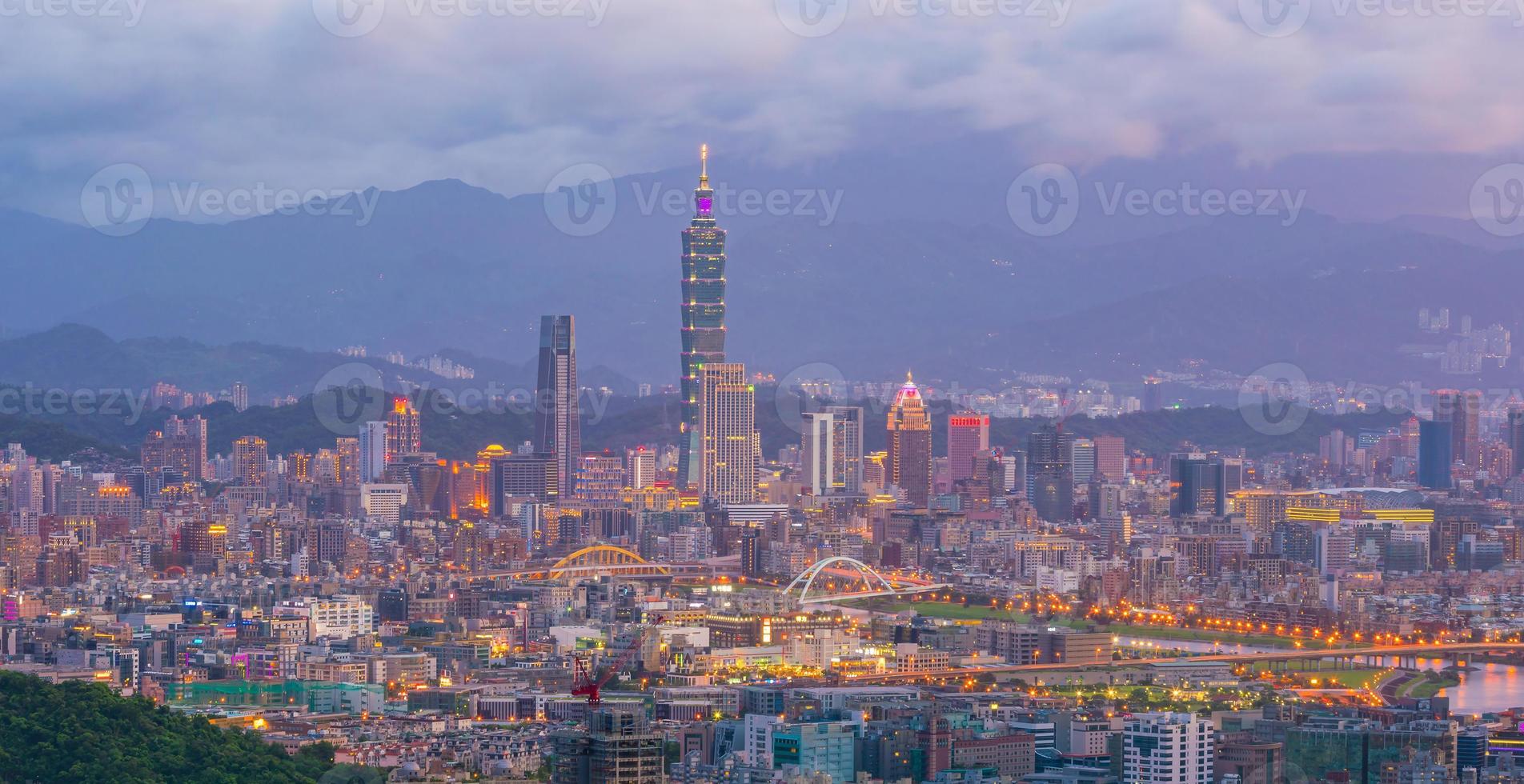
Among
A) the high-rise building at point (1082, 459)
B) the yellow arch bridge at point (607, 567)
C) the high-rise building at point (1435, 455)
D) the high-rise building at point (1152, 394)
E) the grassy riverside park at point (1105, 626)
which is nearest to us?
the grassy riverside park at point (1105, 626)

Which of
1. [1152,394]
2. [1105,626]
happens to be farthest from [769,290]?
[1105,626]

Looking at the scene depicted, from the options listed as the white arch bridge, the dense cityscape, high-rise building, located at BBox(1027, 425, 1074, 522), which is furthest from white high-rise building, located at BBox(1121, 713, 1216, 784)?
high-rise building, located at BBox(1027, 425, 1074, 522)

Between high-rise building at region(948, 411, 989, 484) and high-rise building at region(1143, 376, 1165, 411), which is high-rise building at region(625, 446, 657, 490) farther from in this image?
high-rise building at region(1143, 376, 1165, 411)

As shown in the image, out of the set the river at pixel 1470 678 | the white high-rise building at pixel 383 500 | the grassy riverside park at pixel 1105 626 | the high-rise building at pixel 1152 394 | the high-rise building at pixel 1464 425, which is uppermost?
the high-rise building at pixel 1152 394

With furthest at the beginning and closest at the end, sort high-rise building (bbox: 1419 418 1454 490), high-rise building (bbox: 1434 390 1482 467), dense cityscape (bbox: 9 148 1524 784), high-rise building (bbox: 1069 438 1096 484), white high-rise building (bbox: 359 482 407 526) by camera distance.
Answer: high-rise building (bbox: 1434 390 1482 467) → high-rise building (bbox: 1069 438 1096 484) → high-rise building (bbox: 1419 418 1454 490) → white high-rise building (bbox: 359 482 407 526) → dense cityscape (bbox: 9 148 1524 784)

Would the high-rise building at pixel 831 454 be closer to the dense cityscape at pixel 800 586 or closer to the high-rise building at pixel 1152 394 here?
the dense cityscape at pixel 800 586

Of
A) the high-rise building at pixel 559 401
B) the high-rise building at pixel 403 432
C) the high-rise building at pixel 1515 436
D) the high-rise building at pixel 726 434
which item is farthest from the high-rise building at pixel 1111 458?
the high-rise building at pixel 403 432

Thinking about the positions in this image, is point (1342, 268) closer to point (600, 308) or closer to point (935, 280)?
point (935, 280)
